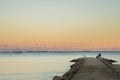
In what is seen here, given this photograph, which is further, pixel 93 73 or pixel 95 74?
pixel 93 73

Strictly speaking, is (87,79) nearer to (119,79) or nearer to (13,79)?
(119,79)

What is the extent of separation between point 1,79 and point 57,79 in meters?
12.2

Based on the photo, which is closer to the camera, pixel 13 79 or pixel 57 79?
pixel 57 79

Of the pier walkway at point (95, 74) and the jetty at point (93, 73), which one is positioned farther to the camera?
the jetty at point (93, 73)

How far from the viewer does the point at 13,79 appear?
132ft

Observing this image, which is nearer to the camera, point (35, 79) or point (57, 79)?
point (57, 79)

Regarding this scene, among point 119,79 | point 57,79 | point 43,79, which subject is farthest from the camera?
point 43,79

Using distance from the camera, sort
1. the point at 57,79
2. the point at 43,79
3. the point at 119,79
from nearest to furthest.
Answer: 1. the point at 119,79
2. the point at 57,79
3. the point at 43,79

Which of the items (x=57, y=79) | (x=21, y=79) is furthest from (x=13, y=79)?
(x=57, y=79)

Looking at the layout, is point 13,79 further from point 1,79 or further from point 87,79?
point 87,79

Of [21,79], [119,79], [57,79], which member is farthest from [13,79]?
[119,79]

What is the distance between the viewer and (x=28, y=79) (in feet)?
130

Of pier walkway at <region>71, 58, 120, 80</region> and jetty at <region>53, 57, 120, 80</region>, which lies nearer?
pier walkway at <region>71, 58, 120, 80</region>

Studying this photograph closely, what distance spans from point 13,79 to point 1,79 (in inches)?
56.6
